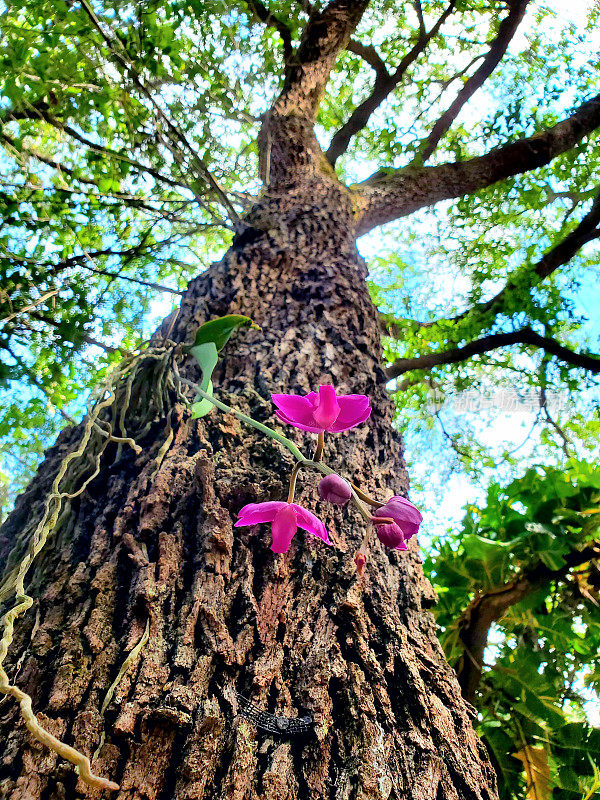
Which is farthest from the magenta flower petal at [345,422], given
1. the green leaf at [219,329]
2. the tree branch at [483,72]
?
the tree branch at [483,72]

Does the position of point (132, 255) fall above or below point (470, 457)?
below

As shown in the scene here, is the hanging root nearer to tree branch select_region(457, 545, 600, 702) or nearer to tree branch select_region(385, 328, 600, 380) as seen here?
tree branch select_region(457, 545, 600, 702)

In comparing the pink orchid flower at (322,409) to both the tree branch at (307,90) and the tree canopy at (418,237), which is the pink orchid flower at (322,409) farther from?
the tree branch at (307,90)

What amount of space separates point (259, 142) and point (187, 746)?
8.12 feet

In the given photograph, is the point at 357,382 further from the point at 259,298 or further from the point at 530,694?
the point at 530,694

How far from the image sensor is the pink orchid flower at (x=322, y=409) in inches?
20.6

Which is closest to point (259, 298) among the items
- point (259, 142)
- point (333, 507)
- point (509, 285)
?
point (333, 507)

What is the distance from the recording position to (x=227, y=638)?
60cm

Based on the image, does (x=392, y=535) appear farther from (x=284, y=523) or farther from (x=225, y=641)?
(x=225, y=641)

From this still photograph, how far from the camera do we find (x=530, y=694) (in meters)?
1.22

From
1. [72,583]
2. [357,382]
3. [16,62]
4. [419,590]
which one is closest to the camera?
[72,583]

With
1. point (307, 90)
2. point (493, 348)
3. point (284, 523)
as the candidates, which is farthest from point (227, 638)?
point (307, 90)

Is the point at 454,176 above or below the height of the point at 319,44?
below

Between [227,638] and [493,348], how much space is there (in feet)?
7.66
